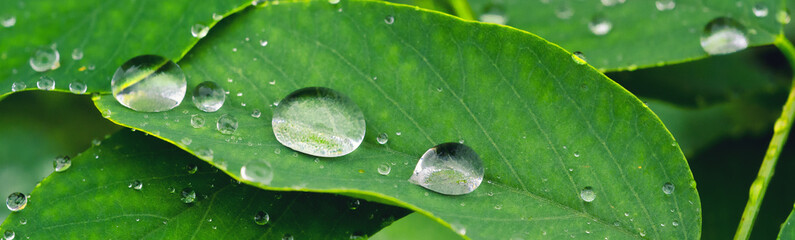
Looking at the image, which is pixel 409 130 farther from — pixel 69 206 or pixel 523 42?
pixel 69 206

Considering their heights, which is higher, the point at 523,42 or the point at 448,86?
the point at 523,42

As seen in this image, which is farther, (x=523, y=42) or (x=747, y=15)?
(x=747, y=15)

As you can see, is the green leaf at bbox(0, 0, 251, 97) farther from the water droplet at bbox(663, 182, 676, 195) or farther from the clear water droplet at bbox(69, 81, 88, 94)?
the water droplet at bbox(663, 182, 676, 195)

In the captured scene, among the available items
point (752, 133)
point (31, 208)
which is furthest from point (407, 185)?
point (752, 133)

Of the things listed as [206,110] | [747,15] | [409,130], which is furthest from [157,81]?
[747,15]

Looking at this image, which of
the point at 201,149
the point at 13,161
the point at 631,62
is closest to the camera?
the point at 201,149

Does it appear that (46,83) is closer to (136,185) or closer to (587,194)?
(136,185)

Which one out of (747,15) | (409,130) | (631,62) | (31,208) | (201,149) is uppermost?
(747,15)

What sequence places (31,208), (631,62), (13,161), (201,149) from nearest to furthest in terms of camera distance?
1. (201,149)
2. (31,208)
3. (631,62)
4. (13,161)

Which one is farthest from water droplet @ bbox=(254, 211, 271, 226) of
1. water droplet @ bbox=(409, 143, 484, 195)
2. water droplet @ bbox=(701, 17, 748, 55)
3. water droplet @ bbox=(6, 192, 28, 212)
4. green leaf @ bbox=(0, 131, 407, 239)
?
water droplet @ bbox=(701, 17, 748, 55)
